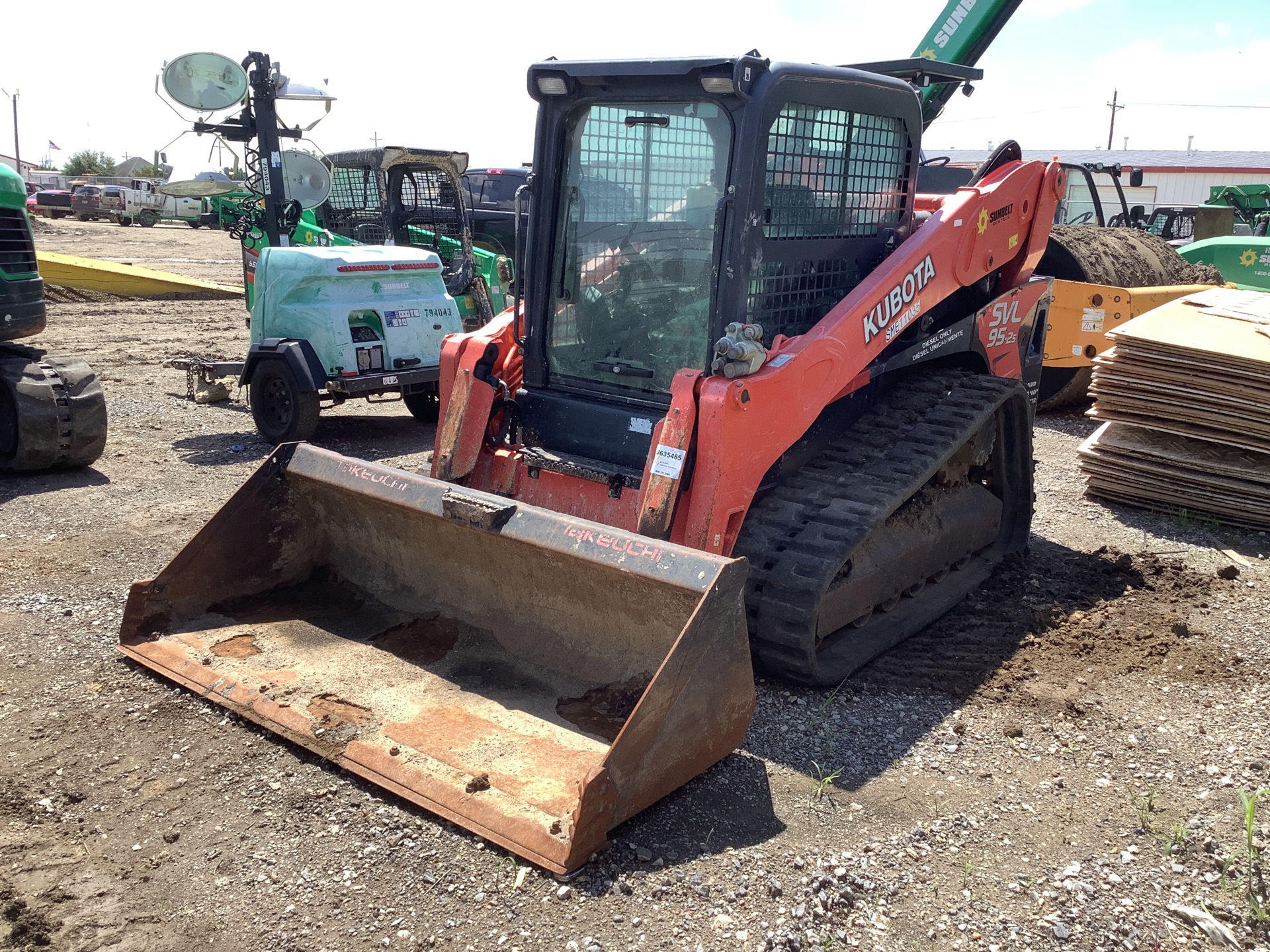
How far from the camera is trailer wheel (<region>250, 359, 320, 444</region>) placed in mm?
7922

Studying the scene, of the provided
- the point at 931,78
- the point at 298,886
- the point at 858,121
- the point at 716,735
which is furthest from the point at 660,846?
the point at 931,78

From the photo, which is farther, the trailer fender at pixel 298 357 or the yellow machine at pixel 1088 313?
the yellow machine at pixel 1088 313

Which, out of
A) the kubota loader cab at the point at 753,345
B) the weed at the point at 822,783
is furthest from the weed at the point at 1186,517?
the weed at the point at 822,783

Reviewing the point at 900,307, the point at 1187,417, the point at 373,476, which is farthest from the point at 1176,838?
the point at 1187,417

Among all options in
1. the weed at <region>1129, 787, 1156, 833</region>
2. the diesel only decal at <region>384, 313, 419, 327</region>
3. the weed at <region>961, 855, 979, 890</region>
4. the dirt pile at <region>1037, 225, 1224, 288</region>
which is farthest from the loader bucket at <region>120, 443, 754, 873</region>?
the dirt pile at <region>1037, 225, 1224, 288</region>

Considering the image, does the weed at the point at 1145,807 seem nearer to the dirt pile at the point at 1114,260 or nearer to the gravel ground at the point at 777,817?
the gravel ground at the point at 777,817

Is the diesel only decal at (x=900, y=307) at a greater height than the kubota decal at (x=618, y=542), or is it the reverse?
the diesel only decal at (x=900, y=307)

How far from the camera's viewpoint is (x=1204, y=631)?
16.5 ft

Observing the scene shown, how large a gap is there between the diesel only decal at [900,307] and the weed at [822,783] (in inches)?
70.0

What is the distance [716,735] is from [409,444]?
223 inches

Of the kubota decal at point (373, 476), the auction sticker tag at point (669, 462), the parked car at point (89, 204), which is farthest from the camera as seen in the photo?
the parked car at point (89, 204)

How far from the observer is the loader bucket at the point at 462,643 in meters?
3.25

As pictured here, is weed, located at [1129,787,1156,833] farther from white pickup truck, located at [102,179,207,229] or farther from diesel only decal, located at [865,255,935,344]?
white pickup truck, located at [102,179,207,229]

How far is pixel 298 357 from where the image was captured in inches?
310
